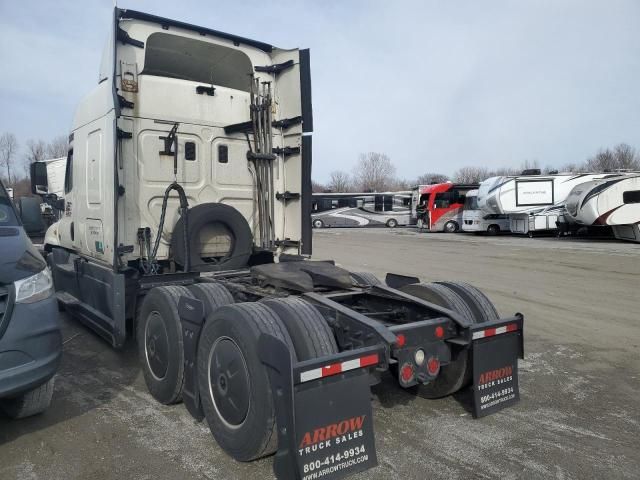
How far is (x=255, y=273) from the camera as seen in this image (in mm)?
4715

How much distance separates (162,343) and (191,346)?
0.53m

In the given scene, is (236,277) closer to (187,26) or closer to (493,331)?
(493,331)

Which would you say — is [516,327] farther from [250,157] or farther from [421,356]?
[250,157]

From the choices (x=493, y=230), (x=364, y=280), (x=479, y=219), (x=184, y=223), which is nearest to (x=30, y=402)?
(x=184, y=223)

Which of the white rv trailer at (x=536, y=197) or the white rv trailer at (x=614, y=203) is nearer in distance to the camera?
the white rv trailer at (x=614, y=203)

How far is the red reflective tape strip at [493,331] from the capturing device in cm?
365

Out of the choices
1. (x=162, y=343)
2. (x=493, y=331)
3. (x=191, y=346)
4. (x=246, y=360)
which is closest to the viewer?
(x=246, y=360)

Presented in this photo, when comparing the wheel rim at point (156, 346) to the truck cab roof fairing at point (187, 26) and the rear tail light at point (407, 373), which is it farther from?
the truck cab roof fairing at point (187, 26)

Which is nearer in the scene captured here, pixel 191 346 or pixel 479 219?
pixel 191 346

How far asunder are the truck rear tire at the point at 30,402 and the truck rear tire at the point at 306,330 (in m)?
1.86

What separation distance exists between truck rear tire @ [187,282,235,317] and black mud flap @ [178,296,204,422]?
10 centimetres

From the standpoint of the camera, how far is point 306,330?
129 inches

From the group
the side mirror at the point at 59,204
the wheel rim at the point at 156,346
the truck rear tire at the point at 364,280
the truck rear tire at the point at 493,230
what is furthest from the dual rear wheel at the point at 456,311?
the truck rear tire at the point at 493,230

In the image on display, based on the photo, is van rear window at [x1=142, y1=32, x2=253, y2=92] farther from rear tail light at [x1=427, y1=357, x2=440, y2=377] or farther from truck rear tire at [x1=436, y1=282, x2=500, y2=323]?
rear tail light at [x1=427, y1=357, x2=440, y2=377]
